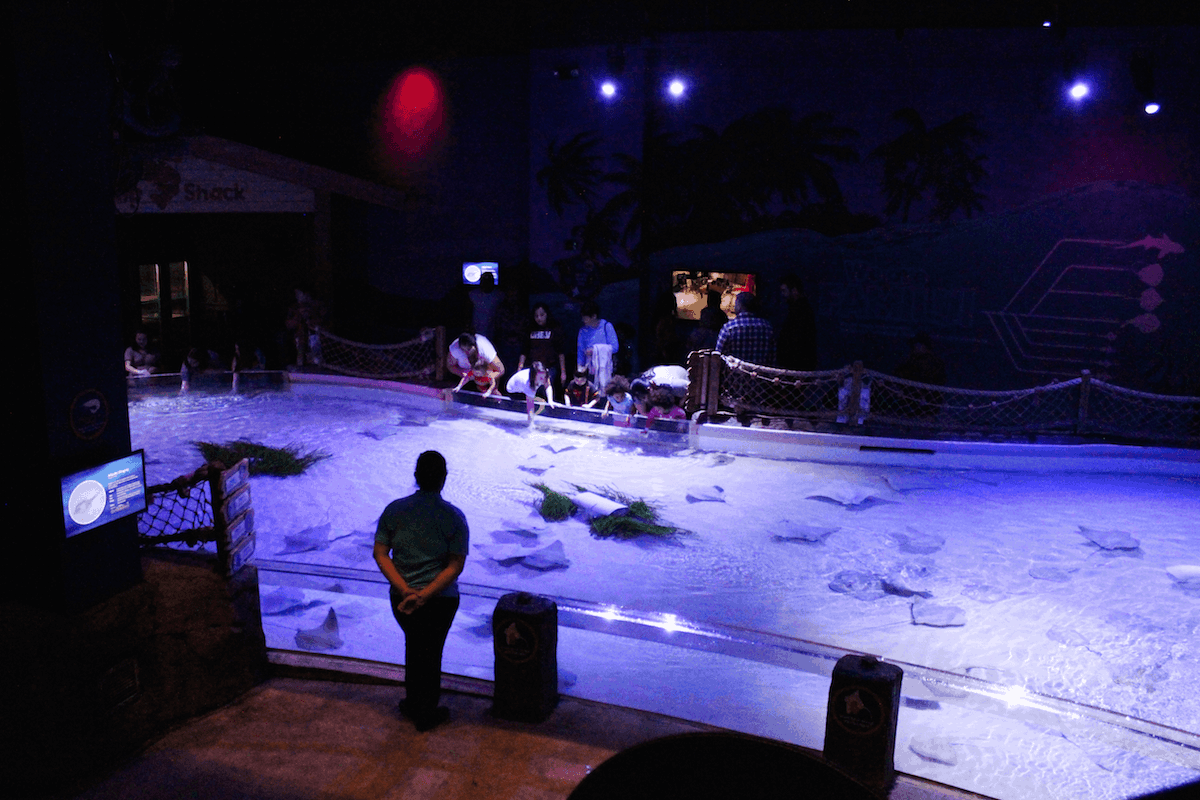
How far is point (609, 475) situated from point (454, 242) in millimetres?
6311

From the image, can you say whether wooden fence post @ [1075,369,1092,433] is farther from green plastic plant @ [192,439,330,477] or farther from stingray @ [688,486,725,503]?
green plastic plant @ [192,439,330,477]

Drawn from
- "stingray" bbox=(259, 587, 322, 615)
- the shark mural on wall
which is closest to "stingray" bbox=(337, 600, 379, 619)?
"stingray" bbox=(259, 587, 322, 615)

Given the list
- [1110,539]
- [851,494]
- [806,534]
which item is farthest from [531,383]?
[1110,539]

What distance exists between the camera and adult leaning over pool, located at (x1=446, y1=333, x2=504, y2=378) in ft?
33.3

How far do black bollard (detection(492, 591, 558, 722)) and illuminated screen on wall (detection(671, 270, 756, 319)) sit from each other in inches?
320

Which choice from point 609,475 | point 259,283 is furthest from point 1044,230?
point 259,283

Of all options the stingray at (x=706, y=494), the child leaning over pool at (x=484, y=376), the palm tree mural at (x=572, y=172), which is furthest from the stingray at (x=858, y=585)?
the palm tree mural at (x=572, y=172)

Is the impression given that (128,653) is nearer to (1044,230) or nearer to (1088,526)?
(1088,526)

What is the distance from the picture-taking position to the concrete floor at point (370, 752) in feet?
11.9

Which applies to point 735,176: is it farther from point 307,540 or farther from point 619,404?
point 307,540

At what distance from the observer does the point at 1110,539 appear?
7.13 metres

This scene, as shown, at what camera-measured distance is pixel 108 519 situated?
3.91 metres

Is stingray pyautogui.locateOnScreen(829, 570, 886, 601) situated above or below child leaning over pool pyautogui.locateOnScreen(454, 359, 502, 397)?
below

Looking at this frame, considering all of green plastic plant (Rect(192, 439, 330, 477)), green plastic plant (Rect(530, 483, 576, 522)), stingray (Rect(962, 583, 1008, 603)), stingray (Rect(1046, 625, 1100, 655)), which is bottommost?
stingray (Rect(1046, 625, 1100, 655))
